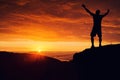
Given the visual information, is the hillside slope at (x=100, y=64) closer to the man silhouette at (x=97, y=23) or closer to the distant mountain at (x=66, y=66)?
the distant mountain at (x=66, y=66)

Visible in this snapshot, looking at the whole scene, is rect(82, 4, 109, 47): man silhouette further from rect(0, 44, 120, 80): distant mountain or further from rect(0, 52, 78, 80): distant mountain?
rect(0, 52, 78, 80): distant mountain

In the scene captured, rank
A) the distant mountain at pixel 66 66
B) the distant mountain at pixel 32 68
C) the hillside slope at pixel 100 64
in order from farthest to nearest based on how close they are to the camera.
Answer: the distant mountain at pixel 32 68 → the distant mountain at pixel 66 66 → the hillside slope at pixel 100 64

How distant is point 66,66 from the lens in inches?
898

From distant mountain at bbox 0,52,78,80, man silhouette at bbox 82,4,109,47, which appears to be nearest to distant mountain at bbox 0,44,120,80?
distant mountain at bbox 0,52,78,80

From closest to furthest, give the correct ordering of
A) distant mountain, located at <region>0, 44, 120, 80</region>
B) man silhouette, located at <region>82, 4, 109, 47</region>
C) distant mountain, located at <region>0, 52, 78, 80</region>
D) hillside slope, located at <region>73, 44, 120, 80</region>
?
hillside slope, located at <region>73, 44, 120, 80</region>
distant mountain, located at <region>0, 44, 120, 80</region>
man silhouette, located at <region>82, 4, 109, 47</region>
distant mountain, located at <region>0, 52, 78, 80</region>

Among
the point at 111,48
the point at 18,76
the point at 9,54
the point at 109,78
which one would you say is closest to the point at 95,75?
the point at 109,78

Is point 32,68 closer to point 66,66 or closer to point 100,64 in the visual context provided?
point 66,66

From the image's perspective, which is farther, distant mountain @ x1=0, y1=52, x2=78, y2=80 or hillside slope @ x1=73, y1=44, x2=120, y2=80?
distant mountain @ x1=0, y1=52, x2=78, y2=80

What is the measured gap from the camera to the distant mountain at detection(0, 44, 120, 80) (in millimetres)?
18719

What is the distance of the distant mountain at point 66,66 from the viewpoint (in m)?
18.7

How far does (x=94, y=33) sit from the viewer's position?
20.3 m

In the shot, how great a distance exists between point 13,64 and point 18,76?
61.7 inches

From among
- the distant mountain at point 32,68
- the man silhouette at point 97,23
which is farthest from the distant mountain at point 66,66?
the man silhouette at point 97,23

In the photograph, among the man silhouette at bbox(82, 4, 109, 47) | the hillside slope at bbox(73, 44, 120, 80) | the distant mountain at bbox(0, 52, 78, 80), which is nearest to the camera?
the hillside slope at bbox(73, 44, 120, 80)
